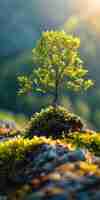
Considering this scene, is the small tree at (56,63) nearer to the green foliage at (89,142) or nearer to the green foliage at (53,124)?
the green foliage at (53,124)

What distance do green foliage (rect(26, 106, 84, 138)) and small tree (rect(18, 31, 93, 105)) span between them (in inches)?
157

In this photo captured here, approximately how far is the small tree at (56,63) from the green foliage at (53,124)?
157 inches

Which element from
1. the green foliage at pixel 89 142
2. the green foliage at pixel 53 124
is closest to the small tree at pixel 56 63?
the green foliage at pixel 53 124

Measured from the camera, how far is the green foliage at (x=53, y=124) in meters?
33.2

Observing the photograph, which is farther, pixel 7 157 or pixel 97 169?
pixel 7 157

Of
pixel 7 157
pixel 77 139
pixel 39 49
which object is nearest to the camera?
pixel 7 157

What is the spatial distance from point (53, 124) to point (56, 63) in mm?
7908

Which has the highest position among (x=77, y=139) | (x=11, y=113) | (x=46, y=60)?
(x=46, y=60)

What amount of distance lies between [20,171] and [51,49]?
1045 inches

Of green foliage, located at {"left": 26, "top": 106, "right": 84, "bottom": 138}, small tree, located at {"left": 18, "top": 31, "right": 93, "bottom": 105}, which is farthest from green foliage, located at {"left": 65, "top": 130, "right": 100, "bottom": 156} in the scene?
small tree, located at {"left": 18, "top": 31, "right": 93, "bottom": 105}

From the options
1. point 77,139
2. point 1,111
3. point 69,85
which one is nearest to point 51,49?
point 69,85

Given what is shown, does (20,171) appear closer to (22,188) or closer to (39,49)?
(22,188)

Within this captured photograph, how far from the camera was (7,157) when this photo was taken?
14.8 m

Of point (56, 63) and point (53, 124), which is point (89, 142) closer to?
point (53, 124)
